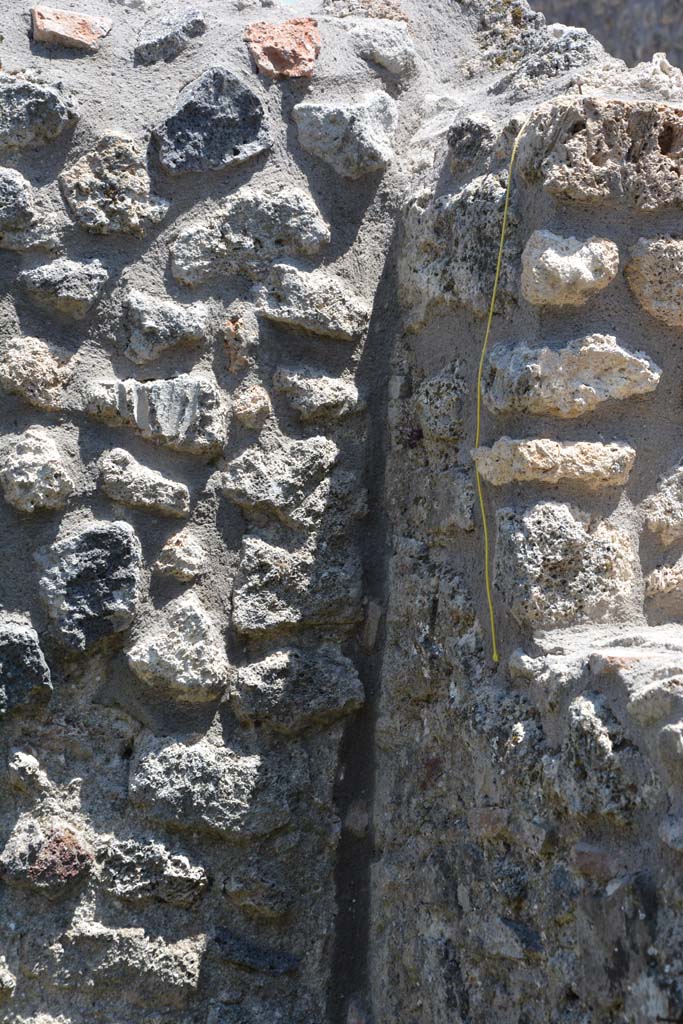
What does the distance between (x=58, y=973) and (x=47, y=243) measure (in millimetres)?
1428

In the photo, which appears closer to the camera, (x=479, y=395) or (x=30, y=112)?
(x=479, y=395)

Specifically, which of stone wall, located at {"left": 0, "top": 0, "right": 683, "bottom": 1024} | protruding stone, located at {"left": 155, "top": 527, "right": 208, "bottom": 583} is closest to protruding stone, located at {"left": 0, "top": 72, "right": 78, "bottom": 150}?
stone wall, located at {"left": 0, "top": 0, "right": 683, "bottom": 1024}

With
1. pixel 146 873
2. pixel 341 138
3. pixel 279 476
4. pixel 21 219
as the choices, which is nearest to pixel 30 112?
pixel 21 219

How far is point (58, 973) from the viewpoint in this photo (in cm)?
207

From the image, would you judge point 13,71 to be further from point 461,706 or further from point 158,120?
point 461,706

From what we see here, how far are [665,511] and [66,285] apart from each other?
1.25m

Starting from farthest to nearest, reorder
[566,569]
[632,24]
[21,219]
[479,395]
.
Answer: [632,24] → [21,219] → [479,395] → [566,569]

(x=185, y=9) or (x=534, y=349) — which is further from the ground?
(x=185, y=9)

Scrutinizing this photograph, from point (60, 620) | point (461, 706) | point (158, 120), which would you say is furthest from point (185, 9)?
point (461, 706)

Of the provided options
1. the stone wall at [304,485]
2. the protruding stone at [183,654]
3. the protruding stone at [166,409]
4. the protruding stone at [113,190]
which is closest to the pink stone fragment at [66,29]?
the stone wall at [304,485]

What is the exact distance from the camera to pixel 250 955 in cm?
216

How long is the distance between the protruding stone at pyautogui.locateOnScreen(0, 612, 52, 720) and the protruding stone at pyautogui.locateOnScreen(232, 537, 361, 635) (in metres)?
0.39

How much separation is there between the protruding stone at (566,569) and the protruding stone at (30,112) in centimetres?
128

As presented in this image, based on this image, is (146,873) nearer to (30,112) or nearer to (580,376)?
(580,376)
